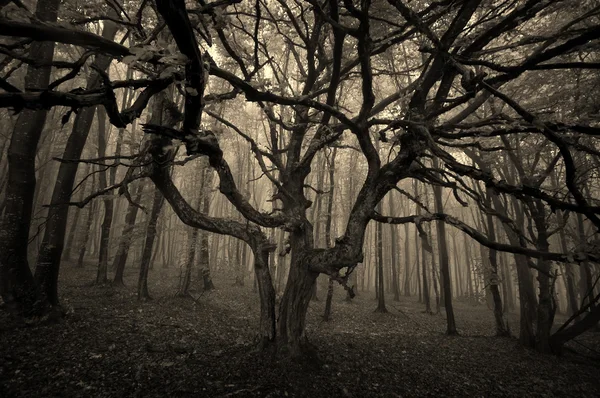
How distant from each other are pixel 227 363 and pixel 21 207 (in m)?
5.79

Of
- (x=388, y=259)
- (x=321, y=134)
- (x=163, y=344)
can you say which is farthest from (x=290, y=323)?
(x=388, y=259)

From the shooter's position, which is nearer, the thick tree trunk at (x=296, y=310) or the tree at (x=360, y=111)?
the tree at (x=360, y=111)

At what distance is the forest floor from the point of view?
4527mm

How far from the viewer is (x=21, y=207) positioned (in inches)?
248

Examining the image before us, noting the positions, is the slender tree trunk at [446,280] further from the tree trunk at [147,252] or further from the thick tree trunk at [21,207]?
the thick tree trunk at [21,207]

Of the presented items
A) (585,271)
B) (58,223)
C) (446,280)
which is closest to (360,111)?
(58,223)

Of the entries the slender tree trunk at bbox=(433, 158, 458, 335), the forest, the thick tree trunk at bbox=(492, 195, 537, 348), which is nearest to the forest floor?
the forest

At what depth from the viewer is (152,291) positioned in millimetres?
13508

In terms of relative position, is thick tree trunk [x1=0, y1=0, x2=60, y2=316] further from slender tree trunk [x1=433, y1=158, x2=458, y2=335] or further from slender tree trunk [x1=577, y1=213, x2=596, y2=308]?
slender tree trunk [x1=433, y1=158, x2=458, y2=335]

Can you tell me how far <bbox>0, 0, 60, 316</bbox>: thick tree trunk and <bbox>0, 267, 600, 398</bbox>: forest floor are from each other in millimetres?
549

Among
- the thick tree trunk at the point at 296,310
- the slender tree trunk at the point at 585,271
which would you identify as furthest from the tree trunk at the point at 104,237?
the slender tree trunk at the point at 585,271

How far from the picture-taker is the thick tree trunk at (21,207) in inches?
239

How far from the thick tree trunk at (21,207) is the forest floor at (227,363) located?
55 cm

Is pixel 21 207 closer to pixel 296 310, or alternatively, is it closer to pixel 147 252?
pixel 147 252
